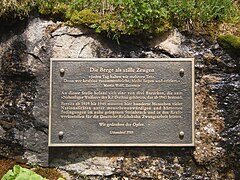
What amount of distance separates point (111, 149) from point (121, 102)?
1.39 ft

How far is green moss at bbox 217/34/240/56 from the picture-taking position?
380 cm

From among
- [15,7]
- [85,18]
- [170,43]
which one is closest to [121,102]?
[170,43]

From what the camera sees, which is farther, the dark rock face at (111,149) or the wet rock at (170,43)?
the wet rock at (170,43)

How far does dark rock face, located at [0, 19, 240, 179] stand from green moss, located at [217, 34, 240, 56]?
51 millimetres

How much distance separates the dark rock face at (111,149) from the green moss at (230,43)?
5 centimetres

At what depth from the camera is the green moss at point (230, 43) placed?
3.80 m

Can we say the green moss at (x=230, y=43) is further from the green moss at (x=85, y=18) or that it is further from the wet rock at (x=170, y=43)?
the green moss at (x=85, y=18)

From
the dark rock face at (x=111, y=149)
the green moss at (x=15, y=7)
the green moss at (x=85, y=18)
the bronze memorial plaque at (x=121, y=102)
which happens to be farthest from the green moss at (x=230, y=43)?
the green moss at (x=15, y=7)

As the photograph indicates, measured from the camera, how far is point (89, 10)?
12.8ft

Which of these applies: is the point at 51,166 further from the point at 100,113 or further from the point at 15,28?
the point at 15,28

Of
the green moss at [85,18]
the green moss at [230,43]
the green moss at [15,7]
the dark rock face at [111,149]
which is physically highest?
the green moss at [15,7]

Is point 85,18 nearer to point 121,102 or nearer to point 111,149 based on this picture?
point 121,102

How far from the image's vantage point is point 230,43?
3.82 m

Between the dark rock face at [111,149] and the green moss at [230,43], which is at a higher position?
the green moss at [230,43]
